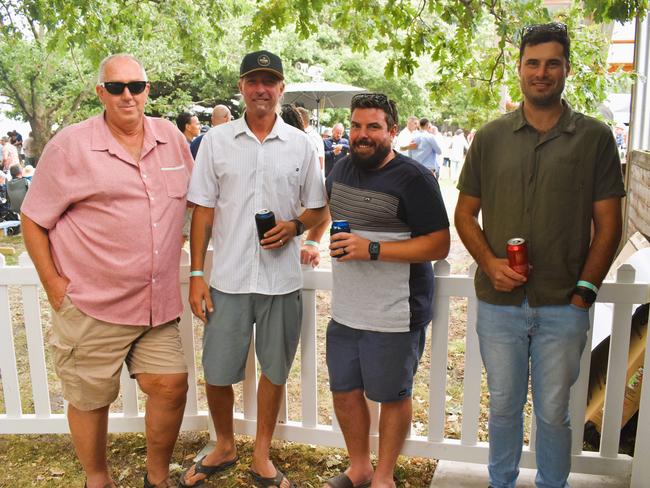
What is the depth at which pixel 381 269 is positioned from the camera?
2.73 m

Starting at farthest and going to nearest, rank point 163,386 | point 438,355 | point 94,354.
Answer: point 438,355 → point 163,386 → point 94,354

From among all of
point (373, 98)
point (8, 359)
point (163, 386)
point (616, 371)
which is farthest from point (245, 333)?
point (616, 371)

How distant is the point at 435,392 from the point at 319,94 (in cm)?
1454

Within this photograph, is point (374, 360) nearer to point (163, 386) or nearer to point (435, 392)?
point (435, 392)

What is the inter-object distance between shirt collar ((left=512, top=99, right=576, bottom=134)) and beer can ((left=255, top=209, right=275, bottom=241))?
113 centimetres

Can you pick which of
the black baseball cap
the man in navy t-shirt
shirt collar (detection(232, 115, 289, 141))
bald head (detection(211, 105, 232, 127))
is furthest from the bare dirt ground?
bald head (detection(211, 105, 232, 127))

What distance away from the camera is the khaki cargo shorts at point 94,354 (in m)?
2.78

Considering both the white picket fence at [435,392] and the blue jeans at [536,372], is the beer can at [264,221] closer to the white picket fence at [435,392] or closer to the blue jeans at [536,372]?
the white picket fence at [435,392]

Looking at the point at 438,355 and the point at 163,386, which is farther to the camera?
the point at 438,355

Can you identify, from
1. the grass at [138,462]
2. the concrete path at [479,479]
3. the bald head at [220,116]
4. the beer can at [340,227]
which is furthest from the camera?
the bald head at [220,116]

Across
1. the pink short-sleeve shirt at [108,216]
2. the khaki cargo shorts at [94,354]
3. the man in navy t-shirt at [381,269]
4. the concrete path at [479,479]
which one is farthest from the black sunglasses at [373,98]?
the concrete path at [479,479]

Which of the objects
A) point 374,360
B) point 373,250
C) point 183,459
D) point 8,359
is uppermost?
point 373,250

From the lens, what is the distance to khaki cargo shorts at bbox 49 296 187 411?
2.78 metres

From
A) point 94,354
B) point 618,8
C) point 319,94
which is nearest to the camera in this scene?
point 94,354
